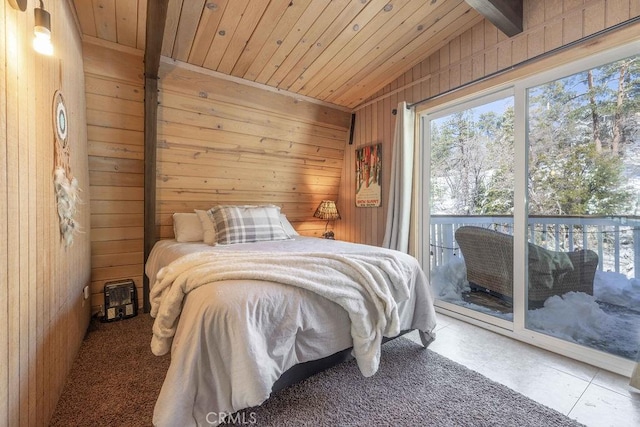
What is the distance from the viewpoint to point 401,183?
2686 millimetres

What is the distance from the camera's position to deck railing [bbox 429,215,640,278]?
1664mm

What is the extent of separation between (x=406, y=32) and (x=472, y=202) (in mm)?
1542

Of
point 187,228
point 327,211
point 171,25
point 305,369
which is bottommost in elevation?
point 305,369

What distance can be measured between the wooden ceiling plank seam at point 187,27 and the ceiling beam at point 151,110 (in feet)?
0.74

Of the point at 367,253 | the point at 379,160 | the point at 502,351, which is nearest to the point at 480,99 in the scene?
the point at 379,160

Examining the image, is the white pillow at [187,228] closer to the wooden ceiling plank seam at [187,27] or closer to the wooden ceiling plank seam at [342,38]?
the wooden ceiling plank seam at [187,27]

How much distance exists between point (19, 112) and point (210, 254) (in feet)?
3.16

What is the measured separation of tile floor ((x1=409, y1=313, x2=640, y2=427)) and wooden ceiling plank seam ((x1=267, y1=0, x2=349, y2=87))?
2.42m

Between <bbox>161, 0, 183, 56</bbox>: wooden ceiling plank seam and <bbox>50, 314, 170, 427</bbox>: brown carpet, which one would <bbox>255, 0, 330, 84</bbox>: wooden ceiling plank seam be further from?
<bbox>50, 314, 170, 427</bbox>: brown carpet

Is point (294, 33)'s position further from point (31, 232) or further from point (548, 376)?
point (548, 376)

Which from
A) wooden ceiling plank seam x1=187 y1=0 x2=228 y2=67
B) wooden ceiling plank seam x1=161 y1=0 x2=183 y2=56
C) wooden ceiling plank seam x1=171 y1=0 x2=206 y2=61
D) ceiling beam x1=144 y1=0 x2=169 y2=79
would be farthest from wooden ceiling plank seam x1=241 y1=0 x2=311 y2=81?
ceiling beam x1=144 y1=0 x2=169 y2=79

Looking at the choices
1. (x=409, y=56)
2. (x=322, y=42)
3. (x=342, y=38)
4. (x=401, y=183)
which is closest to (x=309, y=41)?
(x=322, y=42)

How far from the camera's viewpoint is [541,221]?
203 cm

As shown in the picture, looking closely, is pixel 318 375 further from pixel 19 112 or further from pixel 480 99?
pixel 480 99
